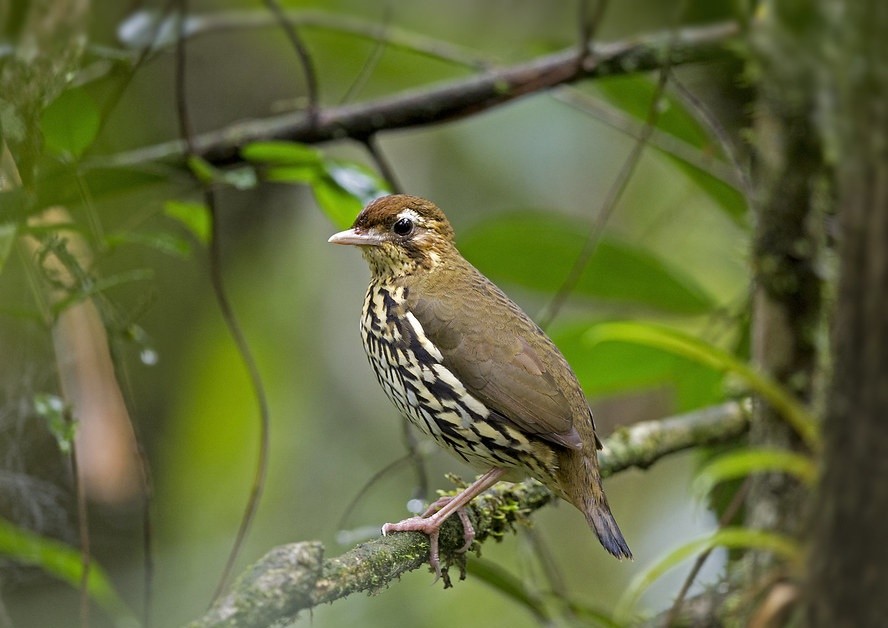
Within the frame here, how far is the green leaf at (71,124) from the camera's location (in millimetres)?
3613

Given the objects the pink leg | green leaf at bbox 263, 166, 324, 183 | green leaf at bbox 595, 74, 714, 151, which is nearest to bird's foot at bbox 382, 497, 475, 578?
the pink leg

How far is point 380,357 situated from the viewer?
141 inches

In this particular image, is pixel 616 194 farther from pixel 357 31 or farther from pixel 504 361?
pixel 357 31

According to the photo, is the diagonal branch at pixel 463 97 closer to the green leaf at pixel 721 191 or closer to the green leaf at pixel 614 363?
the green leaf at pixel 721 191

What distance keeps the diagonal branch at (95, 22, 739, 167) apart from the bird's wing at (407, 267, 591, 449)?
112 centimetres

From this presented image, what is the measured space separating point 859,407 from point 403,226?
8.19 feet

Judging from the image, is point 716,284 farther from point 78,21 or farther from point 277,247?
point 78,21

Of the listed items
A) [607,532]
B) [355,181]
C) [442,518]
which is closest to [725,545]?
[607,532]

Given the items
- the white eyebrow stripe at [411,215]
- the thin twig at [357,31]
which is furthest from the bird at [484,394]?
the thin twig at [357,31]

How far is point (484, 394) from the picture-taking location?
3.31 m

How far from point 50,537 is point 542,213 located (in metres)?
2.79

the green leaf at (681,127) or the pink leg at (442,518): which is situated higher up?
the green leaf at (681,127)

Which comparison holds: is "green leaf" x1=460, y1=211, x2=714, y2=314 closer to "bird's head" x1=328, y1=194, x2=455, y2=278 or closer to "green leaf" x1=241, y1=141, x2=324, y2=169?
"bird's head" x1=328, y1=194, x2=455, y2=278

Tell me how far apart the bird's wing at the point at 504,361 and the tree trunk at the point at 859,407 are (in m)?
1.72
